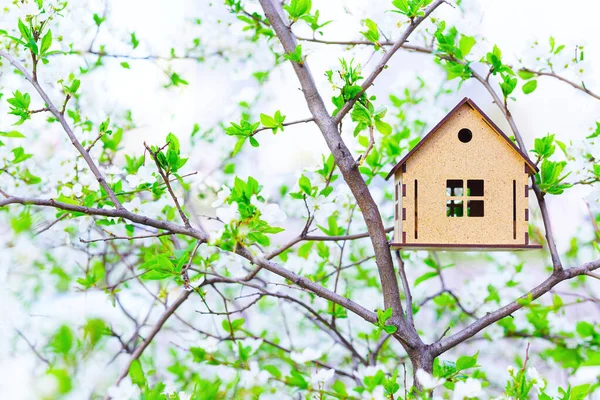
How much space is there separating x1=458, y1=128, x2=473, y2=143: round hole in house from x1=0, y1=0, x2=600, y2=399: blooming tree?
0.09 metres

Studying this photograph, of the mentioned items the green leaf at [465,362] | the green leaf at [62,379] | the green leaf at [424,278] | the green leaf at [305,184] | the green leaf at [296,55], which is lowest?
the green leaf at [62,379]

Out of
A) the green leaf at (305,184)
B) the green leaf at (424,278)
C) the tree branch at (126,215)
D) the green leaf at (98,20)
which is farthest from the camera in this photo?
the green leaf at (98,20)

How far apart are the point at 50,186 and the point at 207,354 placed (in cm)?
54

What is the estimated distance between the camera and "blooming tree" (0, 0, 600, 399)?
87 cm

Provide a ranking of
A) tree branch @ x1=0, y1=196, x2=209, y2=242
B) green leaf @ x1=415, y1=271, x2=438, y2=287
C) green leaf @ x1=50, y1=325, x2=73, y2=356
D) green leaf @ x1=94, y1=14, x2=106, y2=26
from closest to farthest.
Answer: green leaf @ x1=50, y1=325, x2=73, y2=356 → tree branch @ x1=0, y1=196, x2=209, y2=242 → green leaf @ x1=415, y1=271, x2=438, y2=287 → green leaf @ x1=94, y1=14, x2=106, y2=26

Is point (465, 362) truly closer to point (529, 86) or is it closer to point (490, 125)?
point (490, 125)

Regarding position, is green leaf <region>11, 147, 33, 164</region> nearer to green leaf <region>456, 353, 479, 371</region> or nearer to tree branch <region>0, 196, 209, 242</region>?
tree branch <region>0, 196, 209, 242</region>


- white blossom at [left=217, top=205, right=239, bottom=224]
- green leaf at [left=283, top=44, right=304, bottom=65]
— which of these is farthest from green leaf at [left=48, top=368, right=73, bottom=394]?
green leaf at [left=283, top=44, right=304, bottom=65]

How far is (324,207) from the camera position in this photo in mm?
1110

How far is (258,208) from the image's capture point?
0.84m

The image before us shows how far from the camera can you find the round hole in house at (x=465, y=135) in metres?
1.00

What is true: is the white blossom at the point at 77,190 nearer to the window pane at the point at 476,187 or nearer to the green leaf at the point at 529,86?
the window pane at the point at 476,187

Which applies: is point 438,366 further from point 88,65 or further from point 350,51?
point 88,65

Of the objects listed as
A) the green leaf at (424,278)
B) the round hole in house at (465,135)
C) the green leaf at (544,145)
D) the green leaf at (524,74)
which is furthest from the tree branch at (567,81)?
the green leaf at (424,278)
